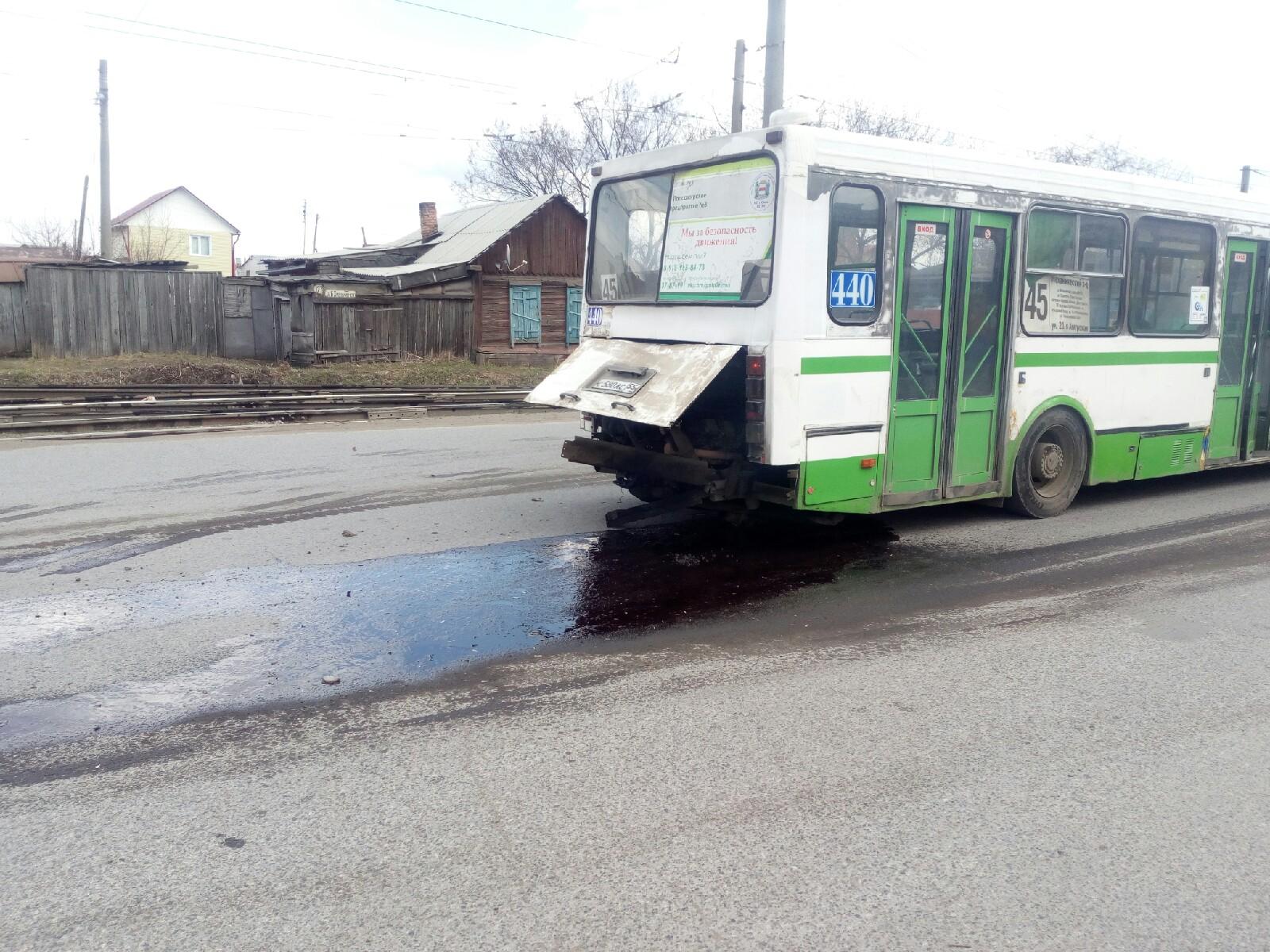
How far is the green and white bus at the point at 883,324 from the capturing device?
7.02 meters

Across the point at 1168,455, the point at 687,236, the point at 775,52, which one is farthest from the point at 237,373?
the point at 1168,455

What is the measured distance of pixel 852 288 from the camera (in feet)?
23.7

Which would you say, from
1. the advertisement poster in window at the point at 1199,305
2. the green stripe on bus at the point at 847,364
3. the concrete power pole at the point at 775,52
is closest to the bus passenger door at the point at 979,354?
the green stripe on bus at the point at 847,364

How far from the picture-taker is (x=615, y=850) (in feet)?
11.5

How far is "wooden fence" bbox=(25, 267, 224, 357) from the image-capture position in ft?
84.1

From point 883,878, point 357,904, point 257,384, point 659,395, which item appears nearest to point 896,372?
point 659,395

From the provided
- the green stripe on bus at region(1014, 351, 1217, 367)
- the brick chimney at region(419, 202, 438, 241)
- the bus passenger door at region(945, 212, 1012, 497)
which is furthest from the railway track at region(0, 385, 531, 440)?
the brick chimney at region(419, 202, 438, 241)

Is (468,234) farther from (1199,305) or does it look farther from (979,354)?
(979,354)

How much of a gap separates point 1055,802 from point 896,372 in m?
4.20

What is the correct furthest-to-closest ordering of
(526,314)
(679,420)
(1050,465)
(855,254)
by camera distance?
(526,314) < (1050,465) < (679,420) < (855,254)

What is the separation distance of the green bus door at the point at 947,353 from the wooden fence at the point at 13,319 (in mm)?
25060

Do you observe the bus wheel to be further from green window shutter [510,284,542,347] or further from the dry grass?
green window shutter [510,284,542,347]

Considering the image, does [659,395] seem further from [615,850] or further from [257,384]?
[257,384]

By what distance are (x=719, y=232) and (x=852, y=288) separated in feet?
3.42
